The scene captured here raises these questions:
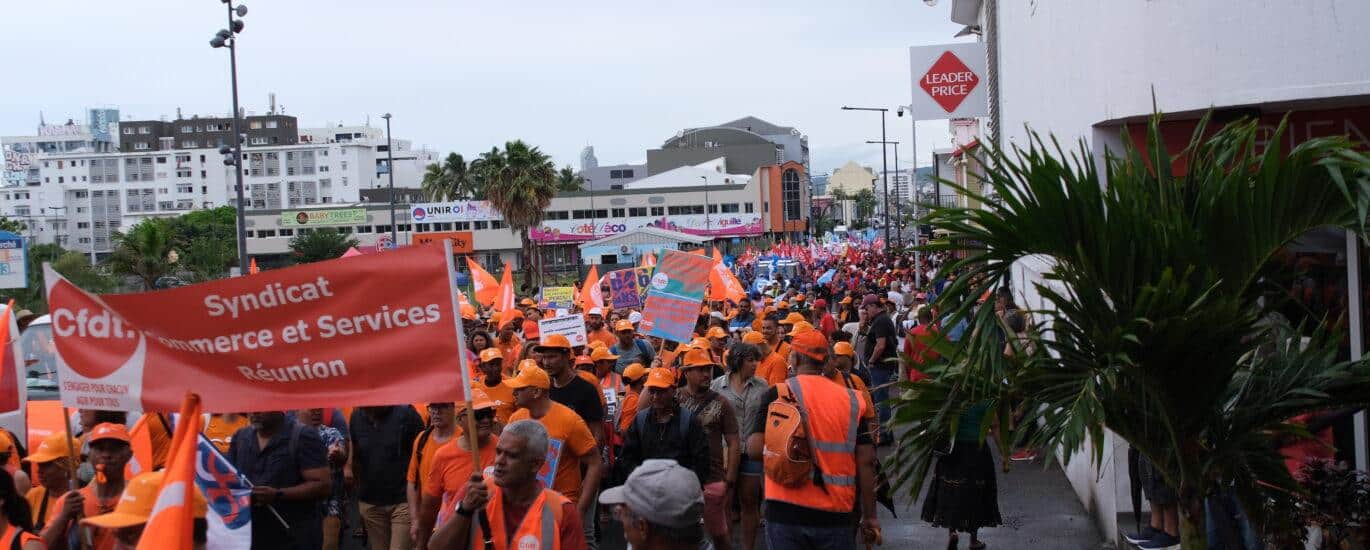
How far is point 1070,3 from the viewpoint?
10.6m

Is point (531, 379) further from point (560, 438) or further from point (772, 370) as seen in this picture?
point (772, 370)

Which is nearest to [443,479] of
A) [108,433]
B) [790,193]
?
[108,433]

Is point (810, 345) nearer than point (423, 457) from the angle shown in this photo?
Yes

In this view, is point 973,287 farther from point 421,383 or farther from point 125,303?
point 125,303

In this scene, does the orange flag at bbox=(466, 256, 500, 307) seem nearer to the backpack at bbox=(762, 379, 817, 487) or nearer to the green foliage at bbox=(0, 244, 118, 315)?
the green foliage at bbox=(0, 244, 118, 315)

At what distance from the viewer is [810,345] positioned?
7.09 m

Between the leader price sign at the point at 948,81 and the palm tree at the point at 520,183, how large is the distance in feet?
113

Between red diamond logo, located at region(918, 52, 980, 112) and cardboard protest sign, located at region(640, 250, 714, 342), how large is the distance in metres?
8.70

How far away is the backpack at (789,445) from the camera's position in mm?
6742

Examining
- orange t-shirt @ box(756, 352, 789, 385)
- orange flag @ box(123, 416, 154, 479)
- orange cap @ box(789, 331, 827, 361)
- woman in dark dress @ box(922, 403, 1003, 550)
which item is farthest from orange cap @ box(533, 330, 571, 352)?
orange t-shirt @ box(756, 352, 789, 385)

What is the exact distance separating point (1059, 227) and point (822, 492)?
2134 millimetres

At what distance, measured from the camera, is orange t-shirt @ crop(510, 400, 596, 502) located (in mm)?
7398

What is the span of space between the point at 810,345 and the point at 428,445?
2234mm

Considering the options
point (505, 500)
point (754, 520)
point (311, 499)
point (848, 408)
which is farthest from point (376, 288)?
point (754, 520)
